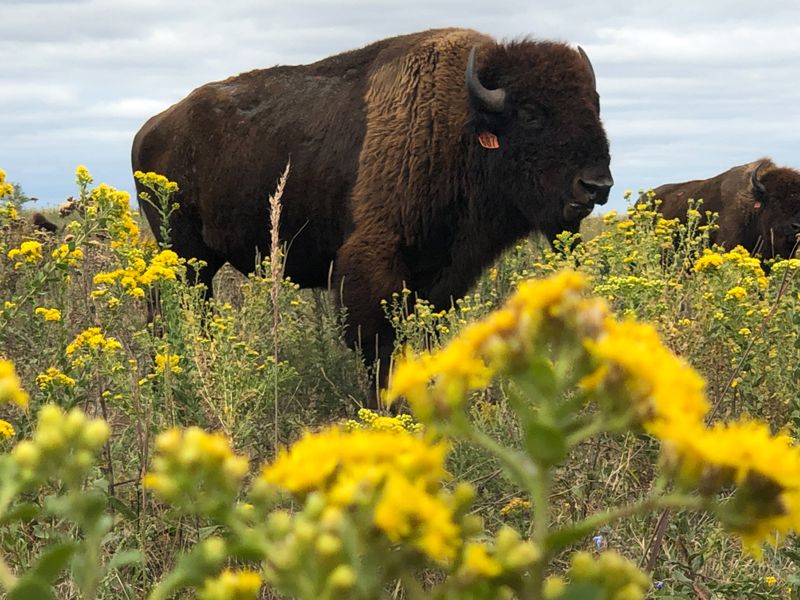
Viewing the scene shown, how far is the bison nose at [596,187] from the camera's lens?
5543mm

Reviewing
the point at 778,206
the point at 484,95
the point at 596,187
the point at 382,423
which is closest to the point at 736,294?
the point at 382,423

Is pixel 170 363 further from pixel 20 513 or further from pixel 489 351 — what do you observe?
pixel 489 351

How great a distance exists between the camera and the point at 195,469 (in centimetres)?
81

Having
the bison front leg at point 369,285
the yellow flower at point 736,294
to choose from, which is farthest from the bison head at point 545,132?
the yellow flower at point 736,294

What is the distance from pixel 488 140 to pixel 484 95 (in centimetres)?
26

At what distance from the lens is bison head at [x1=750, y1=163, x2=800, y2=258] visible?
10.2 metres

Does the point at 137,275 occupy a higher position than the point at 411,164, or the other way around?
the point at 411,164

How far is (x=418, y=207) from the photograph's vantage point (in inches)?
227

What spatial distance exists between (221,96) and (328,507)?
6450 millimetres

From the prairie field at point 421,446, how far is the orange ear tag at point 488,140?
931 millimetres

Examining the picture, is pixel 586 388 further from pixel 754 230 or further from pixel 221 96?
pixel 754 230

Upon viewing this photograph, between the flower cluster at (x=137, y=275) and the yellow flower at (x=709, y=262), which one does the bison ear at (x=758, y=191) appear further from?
the flower cluster at (x=137, y=275)

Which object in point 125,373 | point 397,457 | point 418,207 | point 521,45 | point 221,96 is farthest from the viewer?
point 221,96

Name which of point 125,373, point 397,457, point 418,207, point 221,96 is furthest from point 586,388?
point 221,96
